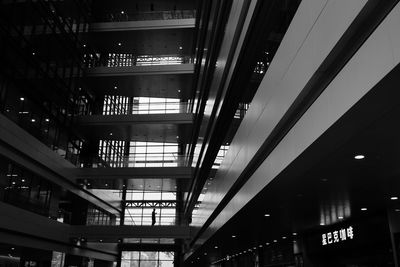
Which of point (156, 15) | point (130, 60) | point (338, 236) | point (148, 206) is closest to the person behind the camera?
point (338, 236)

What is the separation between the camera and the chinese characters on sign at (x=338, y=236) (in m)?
13.6

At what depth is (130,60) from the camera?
38.6 m

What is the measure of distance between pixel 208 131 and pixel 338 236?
334 inches

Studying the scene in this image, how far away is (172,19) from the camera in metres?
33.9

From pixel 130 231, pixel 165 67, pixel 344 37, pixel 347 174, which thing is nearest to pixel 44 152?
pixel 130 231

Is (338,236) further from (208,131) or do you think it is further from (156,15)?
(156,15)

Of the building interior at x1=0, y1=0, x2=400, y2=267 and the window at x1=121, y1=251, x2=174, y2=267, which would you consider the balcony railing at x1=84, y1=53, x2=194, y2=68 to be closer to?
the building interior at x1=0, y1=0, x2=400, y2=267

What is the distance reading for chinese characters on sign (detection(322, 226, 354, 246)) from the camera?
13636mm

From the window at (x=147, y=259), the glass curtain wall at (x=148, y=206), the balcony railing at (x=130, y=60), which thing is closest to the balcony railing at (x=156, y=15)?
the balcony railing at (x=130, y=60)

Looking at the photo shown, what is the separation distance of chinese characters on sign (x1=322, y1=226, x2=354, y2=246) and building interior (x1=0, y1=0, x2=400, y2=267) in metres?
0.07

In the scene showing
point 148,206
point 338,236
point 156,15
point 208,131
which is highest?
point 156,15

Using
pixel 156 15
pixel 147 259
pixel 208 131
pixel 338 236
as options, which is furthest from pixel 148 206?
pixel 338 236

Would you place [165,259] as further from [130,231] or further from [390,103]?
[390,103]

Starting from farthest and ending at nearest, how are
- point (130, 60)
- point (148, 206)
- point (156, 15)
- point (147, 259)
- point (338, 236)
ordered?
point (147, 259), point (148, 206), point (130, 60), point (156, 15), point (338, 236)
